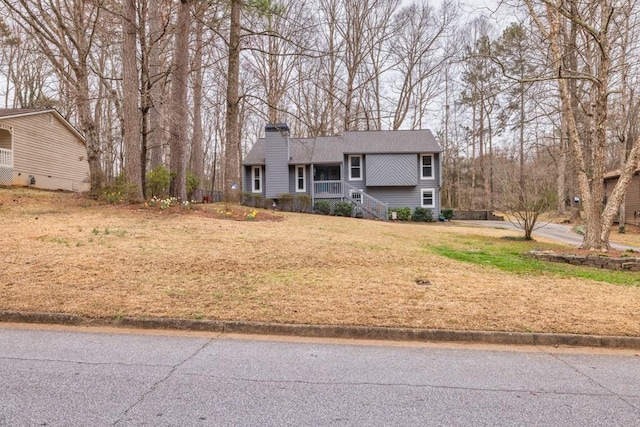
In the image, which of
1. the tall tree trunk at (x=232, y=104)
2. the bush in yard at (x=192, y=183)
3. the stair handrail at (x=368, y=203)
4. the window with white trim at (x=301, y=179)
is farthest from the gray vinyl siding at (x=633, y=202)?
the bush in yard at (x=192, y=183)

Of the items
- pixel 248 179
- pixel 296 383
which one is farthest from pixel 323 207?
pixel 296 383

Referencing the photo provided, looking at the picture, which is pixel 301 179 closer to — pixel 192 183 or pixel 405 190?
pixel 405 190

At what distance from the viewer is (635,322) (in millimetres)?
4961

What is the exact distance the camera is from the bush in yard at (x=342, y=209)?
23.8 meters

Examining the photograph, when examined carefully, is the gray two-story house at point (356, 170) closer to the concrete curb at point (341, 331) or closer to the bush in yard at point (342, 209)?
the bush in yard at point (342, 209)

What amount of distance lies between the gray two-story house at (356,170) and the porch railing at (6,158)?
12312 mm

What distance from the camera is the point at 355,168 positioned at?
87.4 feet

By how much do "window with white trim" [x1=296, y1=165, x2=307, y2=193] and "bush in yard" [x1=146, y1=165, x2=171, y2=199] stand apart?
33.6 ft

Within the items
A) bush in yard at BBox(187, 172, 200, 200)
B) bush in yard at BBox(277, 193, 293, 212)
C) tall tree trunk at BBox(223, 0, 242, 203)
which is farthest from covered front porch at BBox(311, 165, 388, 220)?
tall tree trunk at BBox(223, 0, 242, 203)

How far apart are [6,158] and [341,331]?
21356 millimetres

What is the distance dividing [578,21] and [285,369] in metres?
10.4

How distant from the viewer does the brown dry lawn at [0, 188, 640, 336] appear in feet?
16.5

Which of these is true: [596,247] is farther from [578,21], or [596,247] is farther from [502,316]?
[502,316]

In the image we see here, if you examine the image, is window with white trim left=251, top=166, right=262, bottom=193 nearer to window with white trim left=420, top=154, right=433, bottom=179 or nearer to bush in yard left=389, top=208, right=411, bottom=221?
bush in yard left=389, top=208, right=411, bottom=221
